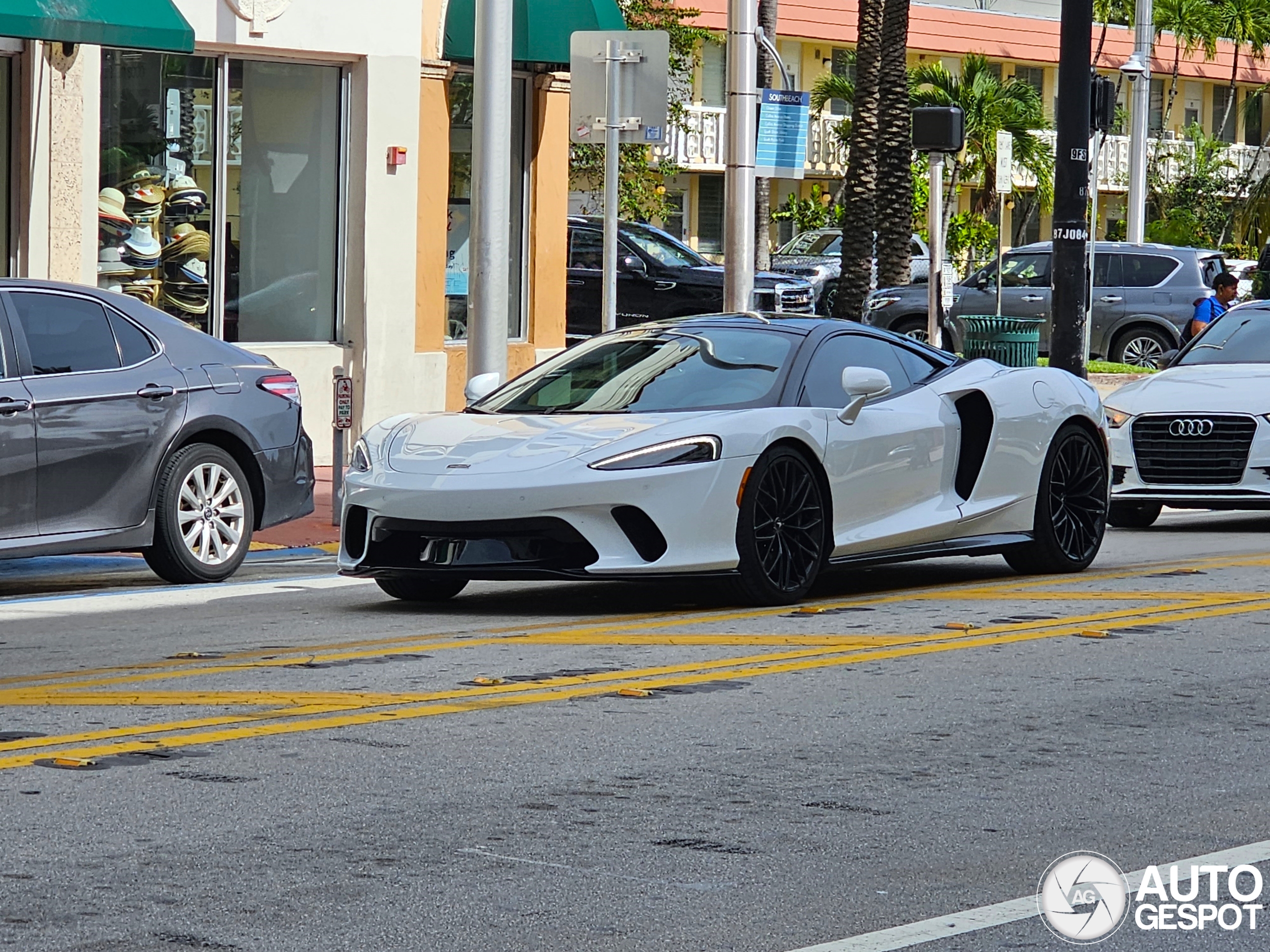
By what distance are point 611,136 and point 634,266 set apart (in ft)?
43.4

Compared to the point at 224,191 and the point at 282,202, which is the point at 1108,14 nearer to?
the point at 282,202

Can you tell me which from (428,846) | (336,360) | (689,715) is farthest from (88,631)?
(336,360)

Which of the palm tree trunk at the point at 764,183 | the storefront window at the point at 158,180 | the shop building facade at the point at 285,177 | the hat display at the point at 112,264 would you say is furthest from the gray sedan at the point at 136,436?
the palm tree trunk at the point at 764,183

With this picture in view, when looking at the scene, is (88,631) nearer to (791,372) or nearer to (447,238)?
(791,372)

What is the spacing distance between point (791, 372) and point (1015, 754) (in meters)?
3.77

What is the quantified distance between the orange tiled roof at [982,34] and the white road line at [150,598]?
110ft

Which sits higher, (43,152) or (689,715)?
(43,152)

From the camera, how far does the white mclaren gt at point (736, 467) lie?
9.23 metres

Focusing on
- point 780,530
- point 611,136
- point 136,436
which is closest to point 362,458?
point 136,436

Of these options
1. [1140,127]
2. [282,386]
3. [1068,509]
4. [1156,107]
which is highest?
[1156,107]

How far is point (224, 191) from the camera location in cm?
1803

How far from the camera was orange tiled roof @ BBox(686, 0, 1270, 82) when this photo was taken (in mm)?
48344

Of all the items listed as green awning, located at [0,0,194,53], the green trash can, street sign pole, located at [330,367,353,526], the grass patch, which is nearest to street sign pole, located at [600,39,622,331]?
street sign pole, located at [330,367,353,526]

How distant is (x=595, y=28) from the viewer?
19.0 m
